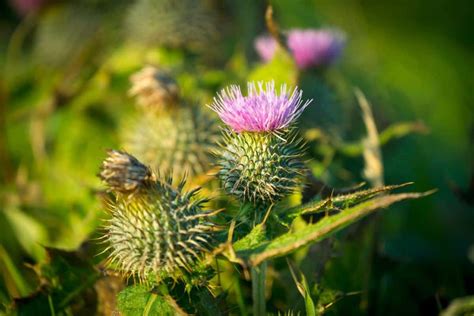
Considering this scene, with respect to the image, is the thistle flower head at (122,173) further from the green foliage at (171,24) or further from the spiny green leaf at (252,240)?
the green foliage at (171,24)

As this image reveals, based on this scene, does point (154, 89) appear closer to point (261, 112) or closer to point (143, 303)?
point (261, 112)

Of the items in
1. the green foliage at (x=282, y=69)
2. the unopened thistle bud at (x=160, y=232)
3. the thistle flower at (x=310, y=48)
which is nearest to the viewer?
the unopened thistle bud at (x=160, y=232)

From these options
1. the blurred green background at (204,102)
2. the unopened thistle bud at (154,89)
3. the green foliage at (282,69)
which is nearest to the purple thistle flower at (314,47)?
the blurred green background at (204,102)

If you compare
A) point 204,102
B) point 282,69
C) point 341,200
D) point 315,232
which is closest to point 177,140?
point 204,102

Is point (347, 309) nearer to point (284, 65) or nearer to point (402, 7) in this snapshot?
point (284, 65)

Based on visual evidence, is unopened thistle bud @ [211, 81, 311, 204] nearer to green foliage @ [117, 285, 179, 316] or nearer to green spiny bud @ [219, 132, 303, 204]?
green spiny bud @ [219, 132, 303, 204]

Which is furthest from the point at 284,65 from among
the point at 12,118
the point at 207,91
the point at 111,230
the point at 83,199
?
the point at 12,118
